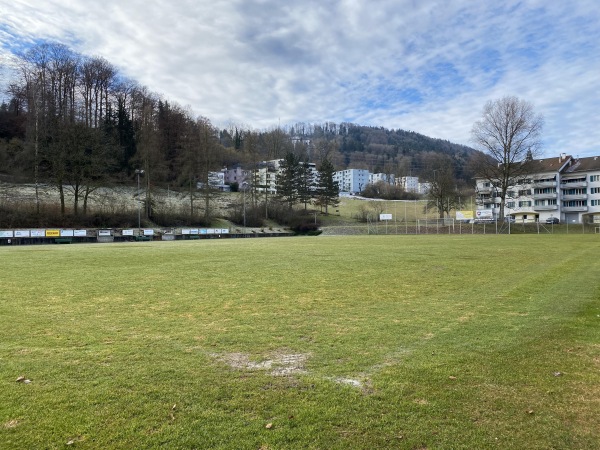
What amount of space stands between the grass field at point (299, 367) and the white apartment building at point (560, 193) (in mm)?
82856

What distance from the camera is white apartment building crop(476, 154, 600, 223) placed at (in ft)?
278

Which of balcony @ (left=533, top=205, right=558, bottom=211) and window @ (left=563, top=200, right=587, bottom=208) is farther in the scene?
balcony @ (left=533, top=205, right=558, bottom=211)

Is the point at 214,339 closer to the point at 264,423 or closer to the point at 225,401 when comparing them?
the point at 225,401

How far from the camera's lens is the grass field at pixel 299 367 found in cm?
404

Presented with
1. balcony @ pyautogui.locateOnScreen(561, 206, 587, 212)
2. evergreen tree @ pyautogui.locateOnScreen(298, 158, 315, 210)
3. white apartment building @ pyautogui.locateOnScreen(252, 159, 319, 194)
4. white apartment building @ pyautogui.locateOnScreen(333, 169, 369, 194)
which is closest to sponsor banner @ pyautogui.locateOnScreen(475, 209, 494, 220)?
balcony @ pyautogui.locateOnScreen(561, 206, 587, 212)

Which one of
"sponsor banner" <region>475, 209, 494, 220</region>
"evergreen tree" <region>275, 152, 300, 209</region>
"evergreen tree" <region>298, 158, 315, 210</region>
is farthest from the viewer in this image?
"evergreen tree" <region>298, 158, 315, 210</region>

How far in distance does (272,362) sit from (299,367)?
1.51 ft

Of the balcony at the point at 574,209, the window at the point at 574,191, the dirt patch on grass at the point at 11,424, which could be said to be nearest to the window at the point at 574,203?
the balcony at the point at 574,209

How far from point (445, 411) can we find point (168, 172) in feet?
277

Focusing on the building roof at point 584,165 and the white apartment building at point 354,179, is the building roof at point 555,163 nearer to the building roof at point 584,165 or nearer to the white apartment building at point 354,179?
the building roof at point 584,165

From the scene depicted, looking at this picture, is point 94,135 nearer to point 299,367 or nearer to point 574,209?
point 299,367

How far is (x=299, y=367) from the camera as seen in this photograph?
233 inches

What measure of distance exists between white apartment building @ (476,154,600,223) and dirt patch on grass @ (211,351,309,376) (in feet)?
285

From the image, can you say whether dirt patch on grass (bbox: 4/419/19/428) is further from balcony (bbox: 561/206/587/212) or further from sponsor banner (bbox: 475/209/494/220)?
balcony (bbox: 561/206/587/212)
